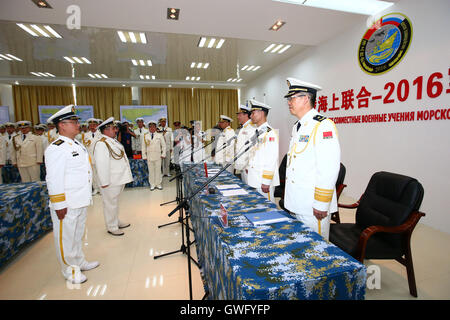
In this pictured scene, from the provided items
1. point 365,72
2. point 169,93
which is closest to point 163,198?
point 365,72

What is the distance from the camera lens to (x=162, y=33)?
4.61 metres

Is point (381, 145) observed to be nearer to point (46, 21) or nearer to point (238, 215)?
point (238, 215)

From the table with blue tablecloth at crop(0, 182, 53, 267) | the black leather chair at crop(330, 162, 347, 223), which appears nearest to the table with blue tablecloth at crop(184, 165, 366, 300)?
the black leather chair at crop(330, 162, 347, 223)

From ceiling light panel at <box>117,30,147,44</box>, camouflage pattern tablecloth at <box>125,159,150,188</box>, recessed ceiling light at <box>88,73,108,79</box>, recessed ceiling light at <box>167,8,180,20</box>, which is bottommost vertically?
camouflage pattern tablecloth at <box>125,159,150,188</box>

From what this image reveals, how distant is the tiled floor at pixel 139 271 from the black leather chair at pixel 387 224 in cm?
39

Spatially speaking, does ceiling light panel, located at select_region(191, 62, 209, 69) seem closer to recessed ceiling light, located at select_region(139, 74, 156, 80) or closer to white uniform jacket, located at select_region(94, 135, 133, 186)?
recessed ceiling light, located at select_region(139, 74, 156, 80)

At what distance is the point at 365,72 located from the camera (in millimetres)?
3943

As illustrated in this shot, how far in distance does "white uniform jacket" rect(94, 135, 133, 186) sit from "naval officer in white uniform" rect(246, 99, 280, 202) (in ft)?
5.86

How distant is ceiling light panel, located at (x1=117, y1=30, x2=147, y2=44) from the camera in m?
4.57

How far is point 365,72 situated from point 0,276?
19.0ft

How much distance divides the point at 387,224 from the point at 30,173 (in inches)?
272

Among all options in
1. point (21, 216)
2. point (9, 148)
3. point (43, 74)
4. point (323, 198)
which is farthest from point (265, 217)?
point (43, 74)

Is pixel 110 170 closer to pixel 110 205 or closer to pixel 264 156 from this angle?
pixel 110 205
